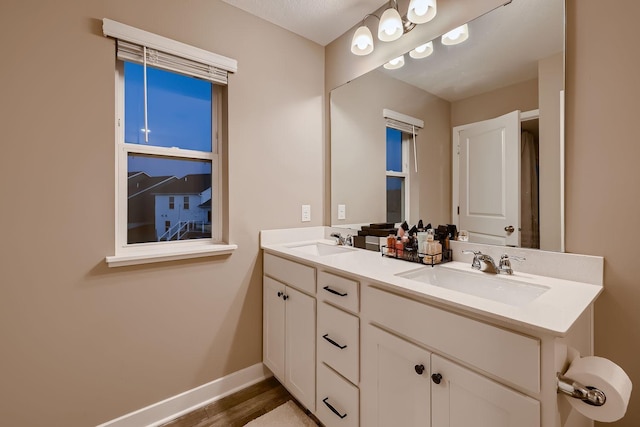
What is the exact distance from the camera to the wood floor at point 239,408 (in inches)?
62.4

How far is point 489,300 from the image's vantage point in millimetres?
899

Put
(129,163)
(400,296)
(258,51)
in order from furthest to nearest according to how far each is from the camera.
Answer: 1. (258,51)
2. (129,163)
3. (400,296)

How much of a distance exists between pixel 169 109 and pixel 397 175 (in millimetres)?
1505

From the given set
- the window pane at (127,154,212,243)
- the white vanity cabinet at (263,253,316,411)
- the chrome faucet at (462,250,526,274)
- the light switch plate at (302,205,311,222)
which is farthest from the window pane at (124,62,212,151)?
the chrome faucet at (462,250,526,274)

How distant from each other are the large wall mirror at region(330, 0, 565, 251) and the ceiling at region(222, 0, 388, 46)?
409 mm

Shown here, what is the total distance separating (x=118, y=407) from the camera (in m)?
1.47

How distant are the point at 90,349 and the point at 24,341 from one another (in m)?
0.25

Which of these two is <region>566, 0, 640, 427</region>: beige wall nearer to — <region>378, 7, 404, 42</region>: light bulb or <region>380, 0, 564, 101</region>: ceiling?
<region>380, 0, 564, 101</region>: ceiling

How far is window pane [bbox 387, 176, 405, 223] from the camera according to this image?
1823 millimetres

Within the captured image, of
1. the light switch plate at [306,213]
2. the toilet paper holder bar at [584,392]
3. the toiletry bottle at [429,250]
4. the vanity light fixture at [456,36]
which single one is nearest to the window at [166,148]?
the light switch plate at [306,213]

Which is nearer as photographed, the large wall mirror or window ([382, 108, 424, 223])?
the large wall mirror

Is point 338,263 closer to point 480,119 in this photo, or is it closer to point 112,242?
point 480,119

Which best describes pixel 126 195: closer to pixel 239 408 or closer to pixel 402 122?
pixel 239 408

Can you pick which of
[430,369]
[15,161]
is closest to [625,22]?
[430,369]
